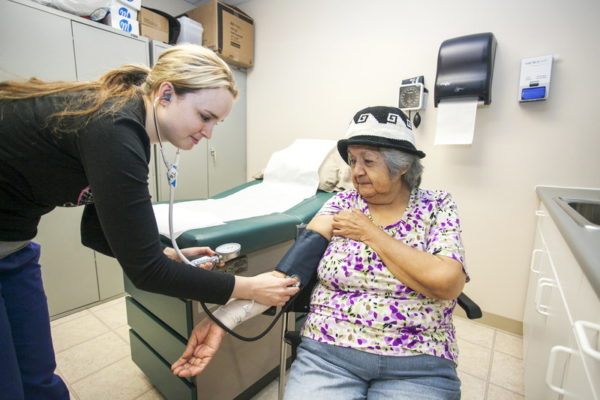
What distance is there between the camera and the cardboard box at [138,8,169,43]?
7.62 ft

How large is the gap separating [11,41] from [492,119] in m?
2.83

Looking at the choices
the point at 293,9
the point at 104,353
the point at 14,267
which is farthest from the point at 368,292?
the point at 293,9

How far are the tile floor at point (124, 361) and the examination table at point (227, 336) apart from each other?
0.18 m

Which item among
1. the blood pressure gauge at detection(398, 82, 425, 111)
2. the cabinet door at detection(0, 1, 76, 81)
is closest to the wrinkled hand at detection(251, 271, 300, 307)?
the blood pressure gauge at detection(398, 82, 425, 111)

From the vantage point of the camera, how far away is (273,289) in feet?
3.05

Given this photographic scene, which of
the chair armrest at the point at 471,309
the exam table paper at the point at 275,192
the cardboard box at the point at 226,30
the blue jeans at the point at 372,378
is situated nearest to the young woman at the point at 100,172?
the blue jeans at the point at 372,378

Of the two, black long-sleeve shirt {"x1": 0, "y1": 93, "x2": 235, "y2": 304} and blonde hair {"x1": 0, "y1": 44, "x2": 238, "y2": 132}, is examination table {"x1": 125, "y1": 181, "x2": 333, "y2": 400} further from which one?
blonde hair {"x1": 0, "y1": 44, "x2": 238, "y2": 132}

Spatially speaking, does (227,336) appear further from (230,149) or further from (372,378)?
(230,149)

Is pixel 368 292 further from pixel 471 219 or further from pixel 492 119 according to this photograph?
pixel 492 119

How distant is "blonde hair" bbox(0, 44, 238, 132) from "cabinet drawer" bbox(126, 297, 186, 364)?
35.1 inches

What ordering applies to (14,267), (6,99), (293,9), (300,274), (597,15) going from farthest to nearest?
(293,9)
(597,15)
(300,274)
(14,267)
(6,99)

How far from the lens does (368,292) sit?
97 cm

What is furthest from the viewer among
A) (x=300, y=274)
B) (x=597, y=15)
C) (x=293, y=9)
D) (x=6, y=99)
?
(x=293, y=9)

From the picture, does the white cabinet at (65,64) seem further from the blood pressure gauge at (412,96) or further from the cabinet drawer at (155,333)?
the blood pressure gauge at (412,96)
